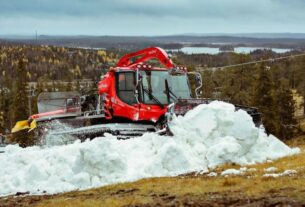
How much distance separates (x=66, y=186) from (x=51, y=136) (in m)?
9.19

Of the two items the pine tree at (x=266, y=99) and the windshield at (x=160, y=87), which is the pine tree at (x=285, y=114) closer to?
the pine tree at (x=266, y=99)

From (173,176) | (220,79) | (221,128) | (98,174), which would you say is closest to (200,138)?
(221,128)

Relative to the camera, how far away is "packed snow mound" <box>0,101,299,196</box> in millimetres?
13953

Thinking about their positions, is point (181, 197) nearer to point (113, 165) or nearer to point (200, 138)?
point (113, 165)

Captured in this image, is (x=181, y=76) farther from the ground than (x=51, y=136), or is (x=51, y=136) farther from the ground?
(x=181, y=76)

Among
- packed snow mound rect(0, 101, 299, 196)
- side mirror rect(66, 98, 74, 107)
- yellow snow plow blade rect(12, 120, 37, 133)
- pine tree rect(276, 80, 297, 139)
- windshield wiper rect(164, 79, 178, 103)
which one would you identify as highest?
windshield wiper rect(164, 79, 178, 103)

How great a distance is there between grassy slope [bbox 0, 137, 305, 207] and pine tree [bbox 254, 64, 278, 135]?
44.8 meters

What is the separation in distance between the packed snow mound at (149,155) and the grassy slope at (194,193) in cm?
93

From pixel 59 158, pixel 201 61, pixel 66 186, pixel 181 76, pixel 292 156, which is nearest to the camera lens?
pixel 66 186

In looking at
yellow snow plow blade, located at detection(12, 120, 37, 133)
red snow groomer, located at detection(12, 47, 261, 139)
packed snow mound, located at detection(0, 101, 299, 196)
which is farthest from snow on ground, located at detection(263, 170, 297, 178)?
yellow snow plow blade, located at detection(12, 120, 37, 133)

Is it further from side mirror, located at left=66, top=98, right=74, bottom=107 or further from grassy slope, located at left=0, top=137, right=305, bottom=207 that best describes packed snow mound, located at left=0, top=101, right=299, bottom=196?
side mirror, located at left=66, top=98, right=74, bottom=107

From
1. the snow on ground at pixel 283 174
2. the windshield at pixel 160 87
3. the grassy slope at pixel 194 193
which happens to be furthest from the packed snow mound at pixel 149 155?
the windshield at pixel 160 87

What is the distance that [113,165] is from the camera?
562 inches

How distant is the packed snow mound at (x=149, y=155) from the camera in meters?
14.0
